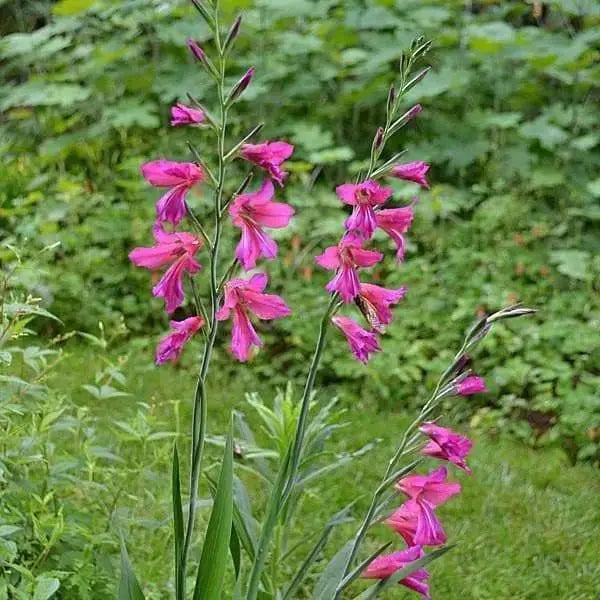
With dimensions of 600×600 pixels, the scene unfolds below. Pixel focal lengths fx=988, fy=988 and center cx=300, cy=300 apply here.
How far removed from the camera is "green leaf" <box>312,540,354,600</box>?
162 cm

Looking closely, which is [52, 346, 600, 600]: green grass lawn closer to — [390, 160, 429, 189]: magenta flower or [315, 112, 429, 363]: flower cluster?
[315, 112, 429, 363]: flower cluster

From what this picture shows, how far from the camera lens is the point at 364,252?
139 centimetres

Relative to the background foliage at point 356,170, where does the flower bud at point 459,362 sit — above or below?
above

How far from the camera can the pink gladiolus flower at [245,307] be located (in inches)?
53.0

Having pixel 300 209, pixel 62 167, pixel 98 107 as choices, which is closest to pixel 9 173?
pixel 62 167

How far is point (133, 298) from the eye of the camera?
4.54 m

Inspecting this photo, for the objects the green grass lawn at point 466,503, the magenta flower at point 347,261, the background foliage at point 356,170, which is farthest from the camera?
the background foliage at point 356,170

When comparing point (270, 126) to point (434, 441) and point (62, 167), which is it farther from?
point (434, 441)

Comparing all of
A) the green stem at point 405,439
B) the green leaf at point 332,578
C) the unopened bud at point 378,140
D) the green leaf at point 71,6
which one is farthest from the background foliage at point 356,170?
the unopened bud at point 378,140

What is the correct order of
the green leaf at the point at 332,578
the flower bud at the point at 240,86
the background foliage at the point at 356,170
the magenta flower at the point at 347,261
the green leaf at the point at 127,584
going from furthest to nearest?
1. the background foliage at the point at 356,170
2. the green leaf at the point at 332,578
3. the green leaf at the point at 127,584
4. the magenta flower at the point at 347,261
5. the flower bud at the point at 240,86

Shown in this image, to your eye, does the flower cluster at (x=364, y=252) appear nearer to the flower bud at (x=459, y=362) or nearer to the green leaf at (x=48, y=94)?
the flower bud at (x=459, y=362)

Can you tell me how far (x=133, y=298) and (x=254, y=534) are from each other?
2842 mm

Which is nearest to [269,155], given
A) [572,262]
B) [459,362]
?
[459,362]

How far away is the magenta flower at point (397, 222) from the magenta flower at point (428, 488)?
313 millimetres
